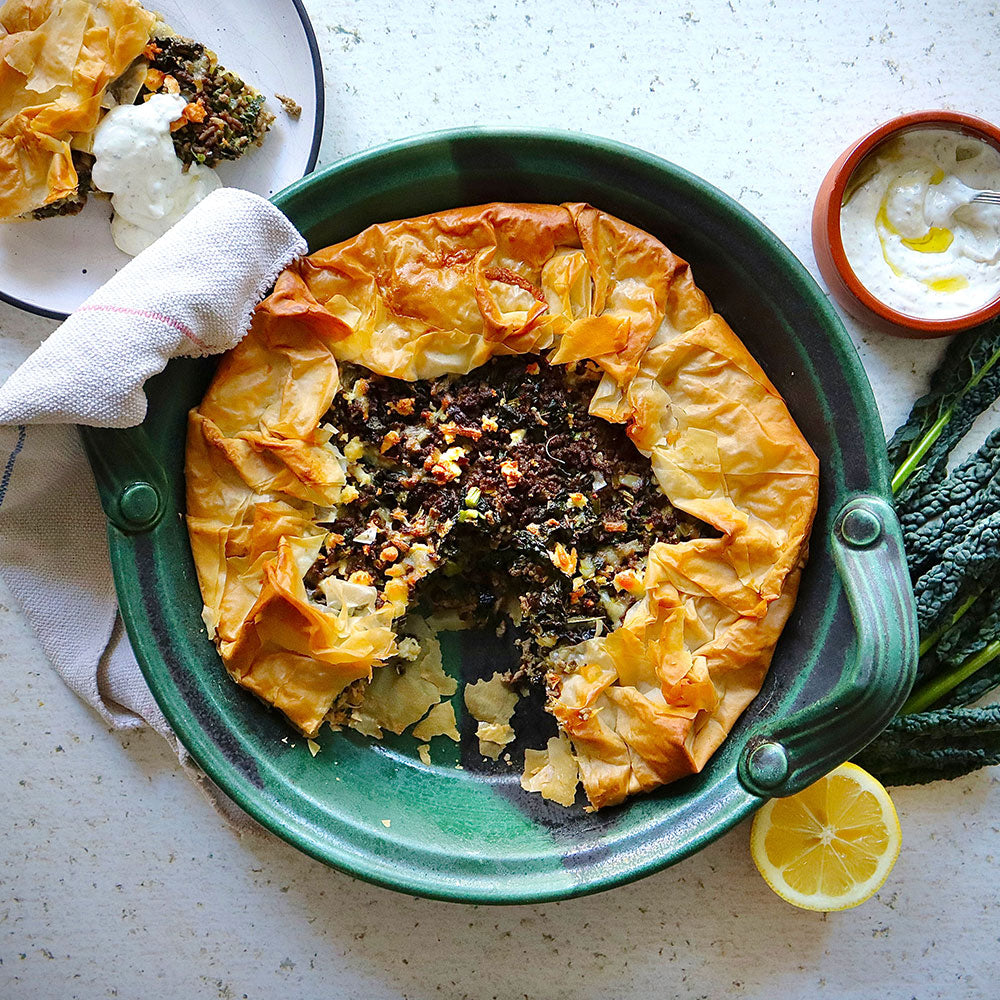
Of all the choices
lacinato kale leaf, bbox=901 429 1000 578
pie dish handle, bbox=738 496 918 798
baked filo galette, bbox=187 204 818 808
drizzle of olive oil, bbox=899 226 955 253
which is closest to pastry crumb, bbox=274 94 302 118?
baked filo galette, bbox=187 204 818 808

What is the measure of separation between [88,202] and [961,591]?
2.81 metres

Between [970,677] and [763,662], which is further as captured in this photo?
[970,677]

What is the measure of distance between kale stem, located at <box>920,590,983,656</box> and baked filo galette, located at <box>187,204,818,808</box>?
0.53 m

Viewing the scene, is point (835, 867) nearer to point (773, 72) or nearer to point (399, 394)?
point (399, 394)

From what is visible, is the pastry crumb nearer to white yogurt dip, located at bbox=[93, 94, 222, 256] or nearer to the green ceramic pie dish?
white yogurt dip, located at bbox=[93, 94, 222, 256]

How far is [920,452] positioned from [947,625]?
51 centimetres

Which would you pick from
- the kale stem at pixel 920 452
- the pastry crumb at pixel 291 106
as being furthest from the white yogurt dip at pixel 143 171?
the kale stem at pixel 920 452


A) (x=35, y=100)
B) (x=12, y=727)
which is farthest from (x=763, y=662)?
(x=35, y=100)

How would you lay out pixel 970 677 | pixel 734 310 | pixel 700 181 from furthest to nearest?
1. pixel 970 677
2. pixel 734 310
3. pixel 700 181

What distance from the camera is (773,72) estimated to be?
9.68 feet

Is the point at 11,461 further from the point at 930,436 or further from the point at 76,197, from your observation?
the point at 930,436

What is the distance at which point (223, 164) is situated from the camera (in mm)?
2855

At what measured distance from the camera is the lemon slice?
268cm

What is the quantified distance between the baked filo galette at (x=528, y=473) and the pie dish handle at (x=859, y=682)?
7.0 inches
